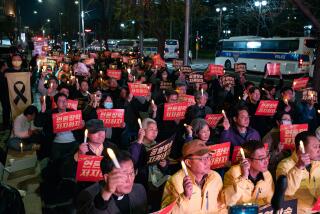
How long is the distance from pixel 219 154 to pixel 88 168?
1556mm

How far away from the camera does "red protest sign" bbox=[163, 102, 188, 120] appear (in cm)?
669

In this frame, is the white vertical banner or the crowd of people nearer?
the crowd of people

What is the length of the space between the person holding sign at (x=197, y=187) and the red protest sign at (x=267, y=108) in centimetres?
400

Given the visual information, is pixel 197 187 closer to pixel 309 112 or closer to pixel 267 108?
pixel 267 108

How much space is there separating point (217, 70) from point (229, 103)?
269cm

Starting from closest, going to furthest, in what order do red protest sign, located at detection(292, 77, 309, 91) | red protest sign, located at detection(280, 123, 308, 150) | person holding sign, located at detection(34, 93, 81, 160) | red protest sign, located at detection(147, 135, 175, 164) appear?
1. red protest sign, located at detection(147, 135, 175, 164)
2. red protest sign, located at detection(280, 123, 308, 150)
3. person holding sign, located at detection(34, 93, 81, 160)
4. red protest sign, located at detection(292, 77, 309, 91)

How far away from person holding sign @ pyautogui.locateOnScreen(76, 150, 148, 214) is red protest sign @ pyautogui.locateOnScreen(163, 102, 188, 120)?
126 inches

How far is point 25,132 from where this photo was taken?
7.76 metres

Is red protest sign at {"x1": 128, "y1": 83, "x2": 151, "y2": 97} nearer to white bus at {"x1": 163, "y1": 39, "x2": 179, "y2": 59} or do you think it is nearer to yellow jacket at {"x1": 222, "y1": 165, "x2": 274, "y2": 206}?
yellow jacket at {"x1": 222, "y1": 165, "x2": 274, "y2": 206}

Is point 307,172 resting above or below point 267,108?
below

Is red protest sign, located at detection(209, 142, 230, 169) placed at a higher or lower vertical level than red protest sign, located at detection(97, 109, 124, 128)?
lower

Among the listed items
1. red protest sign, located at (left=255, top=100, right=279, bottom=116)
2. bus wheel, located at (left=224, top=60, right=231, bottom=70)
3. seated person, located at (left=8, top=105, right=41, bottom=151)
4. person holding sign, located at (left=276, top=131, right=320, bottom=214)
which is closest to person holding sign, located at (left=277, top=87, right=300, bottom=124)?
red protest sign, located at (left=255, top=100, right=279, bottom=116)

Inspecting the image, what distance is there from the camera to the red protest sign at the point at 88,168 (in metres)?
4.12

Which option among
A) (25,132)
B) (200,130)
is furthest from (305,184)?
(25,132)
